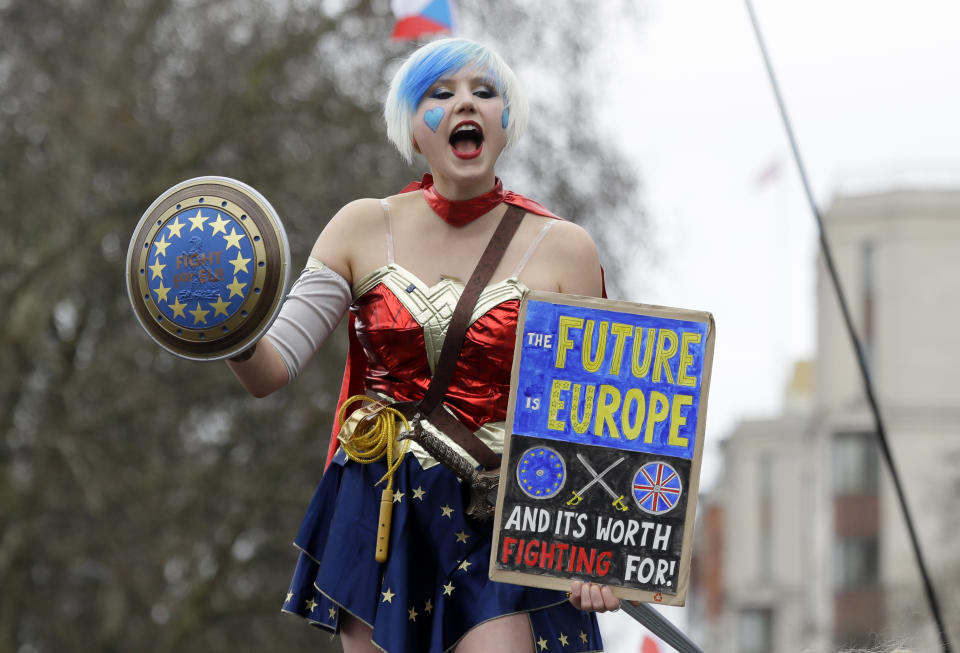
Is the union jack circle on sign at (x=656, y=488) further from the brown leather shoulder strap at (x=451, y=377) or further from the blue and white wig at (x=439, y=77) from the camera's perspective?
the blue and white wig at (x=439, y=77)

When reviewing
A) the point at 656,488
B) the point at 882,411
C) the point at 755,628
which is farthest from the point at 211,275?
the point at 755,628

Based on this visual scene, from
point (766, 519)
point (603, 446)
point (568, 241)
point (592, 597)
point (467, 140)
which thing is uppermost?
point (766, 519)

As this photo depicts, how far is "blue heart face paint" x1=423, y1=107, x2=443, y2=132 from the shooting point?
361 cm

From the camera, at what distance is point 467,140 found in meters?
3.63

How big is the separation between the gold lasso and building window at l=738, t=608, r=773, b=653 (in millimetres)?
55427

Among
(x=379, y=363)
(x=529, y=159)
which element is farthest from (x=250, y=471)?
(x=379, y=363)

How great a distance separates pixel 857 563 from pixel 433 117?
41.4m

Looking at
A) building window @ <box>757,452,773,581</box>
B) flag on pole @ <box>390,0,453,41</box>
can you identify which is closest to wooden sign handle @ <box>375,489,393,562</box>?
flag on pole @ <box>390,0,453,41</box>

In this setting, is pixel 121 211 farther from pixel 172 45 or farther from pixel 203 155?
pixel 172 45

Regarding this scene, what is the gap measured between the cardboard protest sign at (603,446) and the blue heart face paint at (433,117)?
1.63 ft

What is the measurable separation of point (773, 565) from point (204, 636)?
4357cm

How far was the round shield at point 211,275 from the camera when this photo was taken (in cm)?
321

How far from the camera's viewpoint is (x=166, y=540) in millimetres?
14961

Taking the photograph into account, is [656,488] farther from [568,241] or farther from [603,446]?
[568,241]
